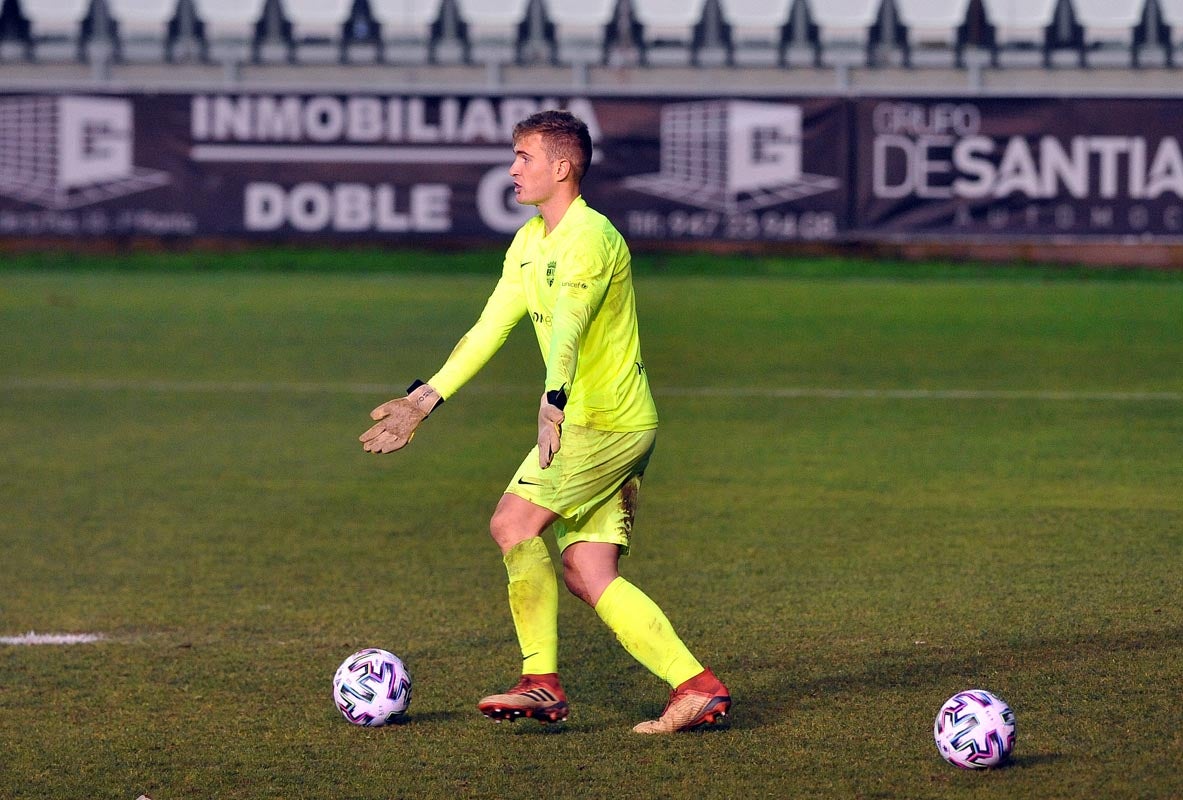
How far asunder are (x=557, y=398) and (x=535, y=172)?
0.76 m

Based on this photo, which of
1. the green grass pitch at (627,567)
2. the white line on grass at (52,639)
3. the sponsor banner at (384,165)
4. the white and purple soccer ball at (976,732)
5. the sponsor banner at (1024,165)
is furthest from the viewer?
Answer: the sponsor banner at (384,165)

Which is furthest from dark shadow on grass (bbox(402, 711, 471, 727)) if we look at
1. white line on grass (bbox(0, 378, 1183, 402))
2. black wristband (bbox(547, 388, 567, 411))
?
white line on grass (bbox(0, 378, 1183, 402))

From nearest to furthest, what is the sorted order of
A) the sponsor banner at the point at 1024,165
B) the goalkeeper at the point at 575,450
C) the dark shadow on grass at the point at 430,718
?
the goalkeeper at the point at 575,450 < the dark shadow on grass at the point at 430,718 < the sponsor banner at the point at 1024,165

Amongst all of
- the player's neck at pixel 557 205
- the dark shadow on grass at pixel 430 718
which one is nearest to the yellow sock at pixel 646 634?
the dark shadow on grass at pixel 430 718

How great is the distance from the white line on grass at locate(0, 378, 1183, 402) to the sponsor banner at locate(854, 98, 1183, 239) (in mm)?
11854

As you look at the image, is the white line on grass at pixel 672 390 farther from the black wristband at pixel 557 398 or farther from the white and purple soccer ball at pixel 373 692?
the black wristband at pixel 557 398

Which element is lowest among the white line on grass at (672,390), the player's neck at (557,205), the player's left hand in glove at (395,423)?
the white line on grass at (672,390)

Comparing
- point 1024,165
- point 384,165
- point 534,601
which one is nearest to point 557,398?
point 534,601

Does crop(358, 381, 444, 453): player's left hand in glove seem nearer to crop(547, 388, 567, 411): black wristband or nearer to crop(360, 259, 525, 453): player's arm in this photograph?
crop(360, 259, 525, 453): player's arm

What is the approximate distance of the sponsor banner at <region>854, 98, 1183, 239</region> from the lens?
25.7 meters

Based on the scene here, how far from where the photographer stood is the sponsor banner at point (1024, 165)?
25.7m

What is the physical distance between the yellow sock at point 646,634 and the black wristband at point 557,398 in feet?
2.29

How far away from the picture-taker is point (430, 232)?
1061 inches

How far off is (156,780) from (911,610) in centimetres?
331
